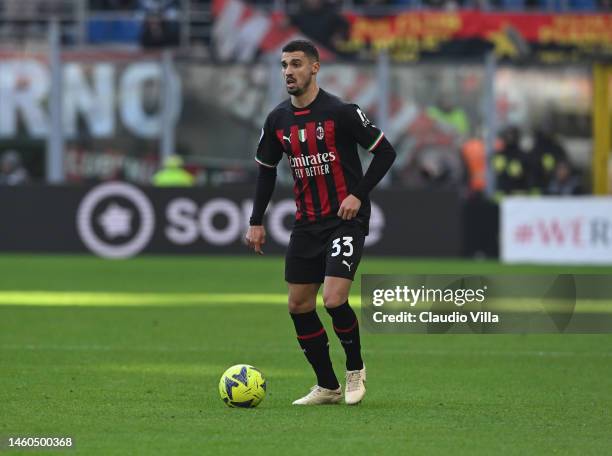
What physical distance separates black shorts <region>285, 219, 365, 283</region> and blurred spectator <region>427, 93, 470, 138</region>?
61.6ft

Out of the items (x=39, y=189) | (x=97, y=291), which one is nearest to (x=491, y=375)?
(x=97, y=291)

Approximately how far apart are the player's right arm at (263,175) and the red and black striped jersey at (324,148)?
0.12m

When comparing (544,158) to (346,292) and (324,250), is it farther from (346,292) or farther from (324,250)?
(346,292)

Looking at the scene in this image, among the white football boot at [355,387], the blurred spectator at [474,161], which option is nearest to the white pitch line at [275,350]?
the white football boot at [355,387]

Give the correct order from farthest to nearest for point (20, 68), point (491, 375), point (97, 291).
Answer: point (20, 68), point (97, 291), point (491, 375)

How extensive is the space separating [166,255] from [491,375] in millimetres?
13999

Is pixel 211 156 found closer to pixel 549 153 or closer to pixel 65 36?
pixel 65 36

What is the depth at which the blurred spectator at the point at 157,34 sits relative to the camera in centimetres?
2670

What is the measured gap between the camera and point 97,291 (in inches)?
714

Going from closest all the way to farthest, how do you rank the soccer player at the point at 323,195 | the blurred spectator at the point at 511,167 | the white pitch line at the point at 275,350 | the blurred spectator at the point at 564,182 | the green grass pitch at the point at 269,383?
the green grass pitch at the point at 269,383 < the soccer player at the point at 323,195 < the white pitch line at the point at 275,350 < the blurred spectator at the point at 511,167 < the blurred spectator at the point at 564,182

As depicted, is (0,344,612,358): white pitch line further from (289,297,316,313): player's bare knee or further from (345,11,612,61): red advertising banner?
(345,11,612,61): red advertising banner

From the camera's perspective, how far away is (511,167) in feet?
85.4

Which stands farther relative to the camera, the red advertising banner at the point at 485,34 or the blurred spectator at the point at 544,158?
the red advertising banner at the point at 485,34

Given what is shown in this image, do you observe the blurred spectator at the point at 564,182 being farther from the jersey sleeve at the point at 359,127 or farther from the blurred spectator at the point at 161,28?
the jersey sleeve at the point at 359,127
